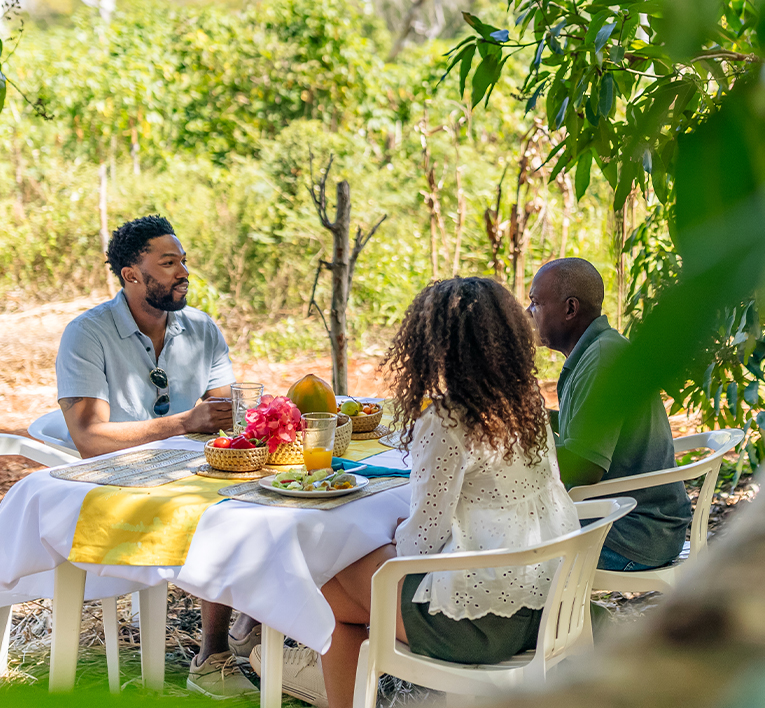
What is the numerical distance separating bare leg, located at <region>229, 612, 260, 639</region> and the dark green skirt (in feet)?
3.41

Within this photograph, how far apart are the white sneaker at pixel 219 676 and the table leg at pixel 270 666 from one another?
47cm

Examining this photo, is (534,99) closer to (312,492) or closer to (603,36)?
(603,36)

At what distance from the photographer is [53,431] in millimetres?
2859

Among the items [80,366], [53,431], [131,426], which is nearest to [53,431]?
[53,431]

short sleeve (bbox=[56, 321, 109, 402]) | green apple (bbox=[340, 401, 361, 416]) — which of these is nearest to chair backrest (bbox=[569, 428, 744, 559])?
green apple (bbox=[340, 401, 361, 416])

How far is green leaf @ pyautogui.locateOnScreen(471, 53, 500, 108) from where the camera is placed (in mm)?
1953

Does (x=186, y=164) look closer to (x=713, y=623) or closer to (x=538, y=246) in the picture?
(x=538, y=246)

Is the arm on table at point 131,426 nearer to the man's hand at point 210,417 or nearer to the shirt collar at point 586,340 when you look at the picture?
the man's hand at point 210,417

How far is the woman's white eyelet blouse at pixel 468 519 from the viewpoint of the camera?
68.2 inches

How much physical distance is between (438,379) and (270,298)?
6517mm

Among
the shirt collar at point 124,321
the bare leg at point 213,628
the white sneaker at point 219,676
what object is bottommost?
the white sneaker at point 219,676

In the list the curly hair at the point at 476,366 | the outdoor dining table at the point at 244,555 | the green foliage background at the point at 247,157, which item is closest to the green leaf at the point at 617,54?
the curly hair at the point at 476,366

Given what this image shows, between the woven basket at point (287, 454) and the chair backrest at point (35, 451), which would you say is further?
the chair backrest at point (35, 451)

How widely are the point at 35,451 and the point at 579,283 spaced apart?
1.78 metres
